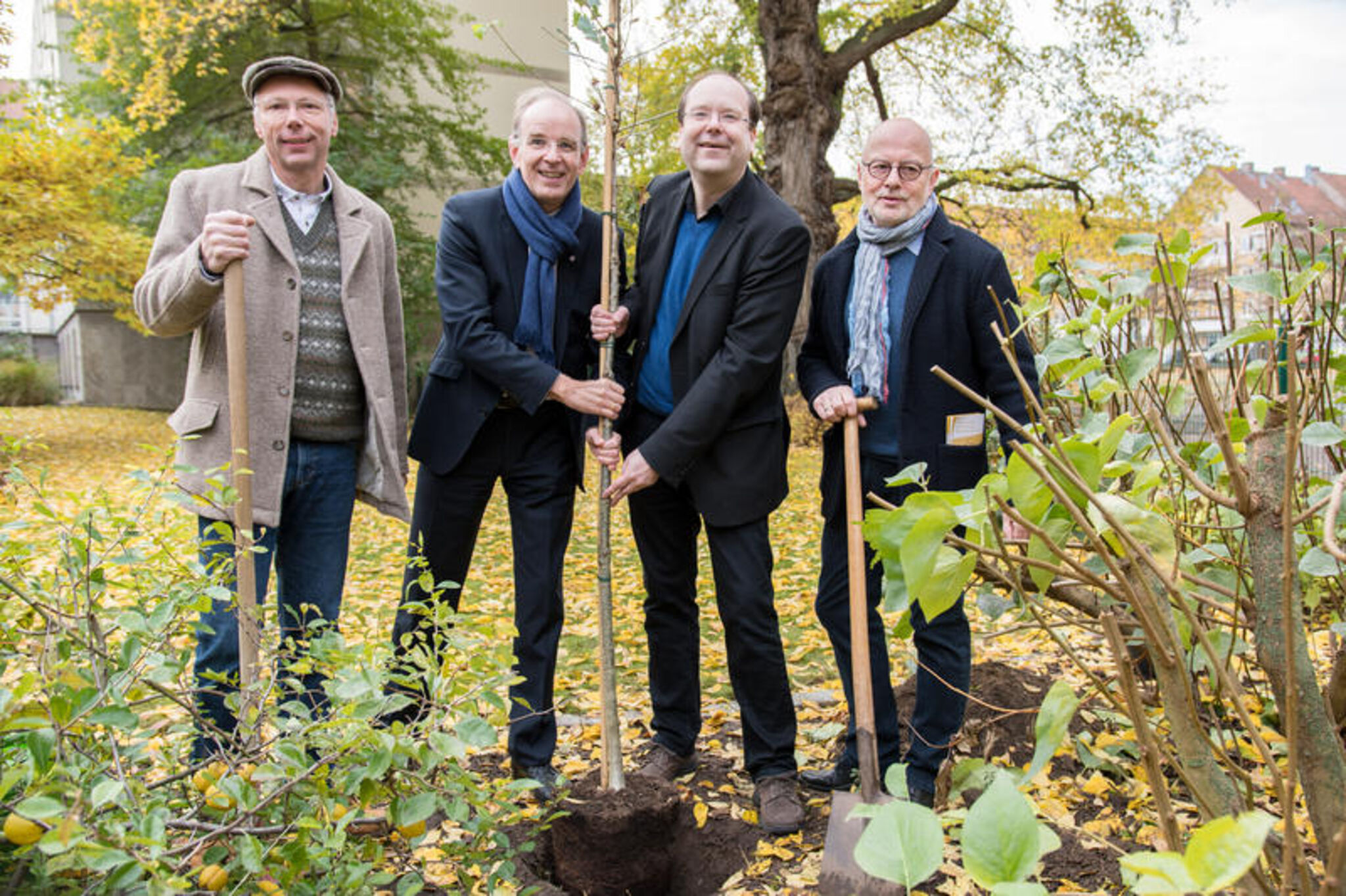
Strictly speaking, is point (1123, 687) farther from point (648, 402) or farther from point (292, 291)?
point (292, 291)

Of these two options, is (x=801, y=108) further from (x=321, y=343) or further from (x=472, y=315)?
(x=321, y=343)

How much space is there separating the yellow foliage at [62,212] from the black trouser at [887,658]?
12336 mm

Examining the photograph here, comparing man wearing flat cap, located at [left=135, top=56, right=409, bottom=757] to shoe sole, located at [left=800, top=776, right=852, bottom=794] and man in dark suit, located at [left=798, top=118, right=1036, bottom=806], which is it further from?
shoe sole, located at [left=800, top=776, right=852, bottom=794]

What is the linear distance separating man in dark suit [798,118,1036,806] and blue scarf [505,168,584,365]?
37.5 inches

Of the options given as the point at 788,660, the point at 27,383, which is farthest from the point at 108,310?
the point at 788,660

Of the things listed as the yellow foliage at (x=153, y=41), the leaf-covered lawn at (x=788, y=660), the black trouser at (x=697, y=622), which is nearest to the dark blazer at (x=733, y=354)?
the black trouser at (x=697, y=622)

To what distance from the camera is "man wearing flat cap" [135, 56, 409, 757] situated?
2.99 m

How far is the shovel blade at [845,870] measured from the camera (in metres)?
2.43

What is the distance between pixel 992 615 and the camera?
1935 mm

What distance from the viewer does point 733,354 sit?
10.4 ft

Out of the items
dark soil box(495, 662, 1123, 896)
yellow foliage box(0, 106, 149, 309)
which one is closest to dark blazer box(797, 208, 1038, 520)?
dark soil box(495, 662, 1123, 896)

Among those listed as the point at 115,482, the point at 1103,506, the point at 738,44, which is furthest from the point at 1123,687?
the point at 738,44

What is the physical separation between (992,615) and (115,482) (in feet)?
42.0

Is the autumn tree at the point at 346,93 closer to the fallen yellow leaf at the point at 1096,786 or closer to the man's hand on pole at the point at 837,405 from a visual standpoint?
the man's hand on pole at the point at 837,405
